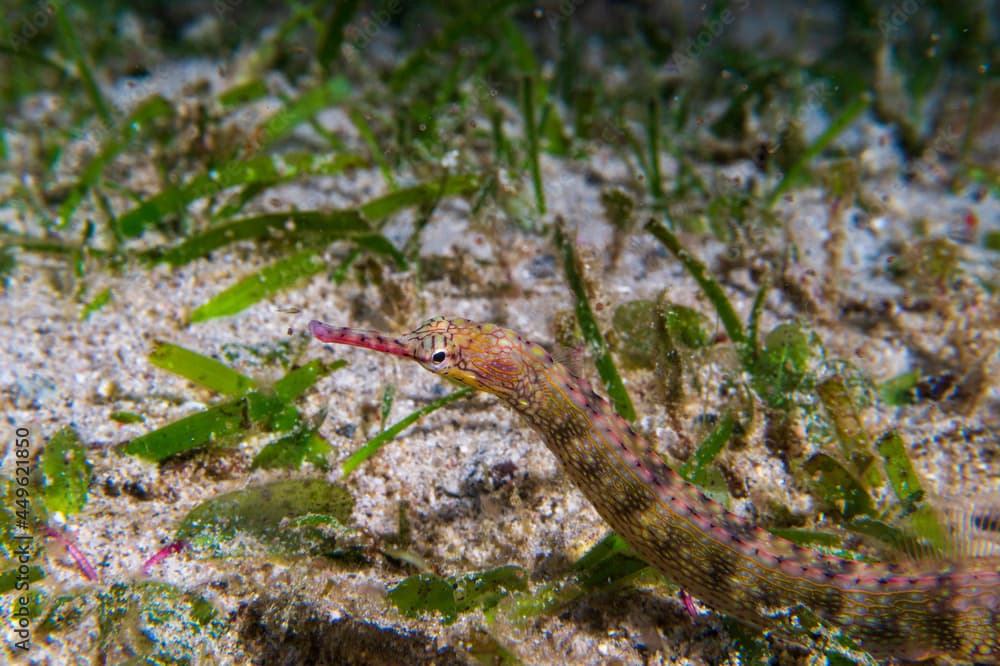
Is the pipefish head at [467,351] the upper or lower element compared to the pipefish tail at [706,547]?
upper

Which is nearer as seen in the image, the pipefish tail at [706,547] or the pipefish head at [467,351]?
the pipefish tail at [706,547]

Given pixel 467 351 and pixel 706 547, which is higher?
pixel 467 351

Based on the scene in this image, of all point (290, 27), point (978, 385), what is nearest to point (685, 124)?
point (978, 385)

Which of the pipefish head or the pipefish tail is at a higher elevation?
the pipefish head

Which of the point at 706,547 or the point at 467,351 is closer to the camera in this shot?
the point at 706,547

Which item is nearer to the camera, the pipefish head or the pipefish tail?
the pipefish tail
